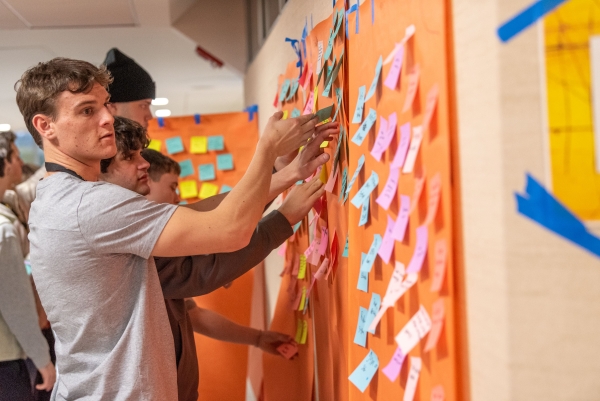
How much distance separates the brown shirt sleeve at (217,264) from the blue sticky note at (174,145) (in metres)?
1.76

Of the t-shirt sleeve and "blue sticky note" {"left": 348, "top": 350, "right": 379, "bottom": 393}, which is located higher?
the t-shirt sleeve

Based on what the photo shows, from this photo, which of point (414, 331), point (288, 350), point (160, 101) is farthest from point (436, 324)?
point (160, 101)

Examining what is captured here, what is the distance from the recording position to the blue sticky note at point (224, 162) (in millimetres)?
3414

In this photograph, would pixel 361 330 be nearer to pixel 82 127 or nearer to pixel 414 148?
pixel 414 148

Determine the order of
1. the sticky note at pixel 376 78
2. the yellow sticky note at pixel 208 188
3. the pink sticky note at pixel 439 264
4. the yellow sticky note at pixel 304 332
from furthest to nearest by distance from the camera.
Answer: the yellow sticky note at pixel 208 188 → the yellow sticky note at pixel 304 332 → the sticky note at pixel 376 78 → the pink sticky note at pixel 439 264

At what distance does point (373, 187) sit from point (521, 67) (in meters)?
0.51

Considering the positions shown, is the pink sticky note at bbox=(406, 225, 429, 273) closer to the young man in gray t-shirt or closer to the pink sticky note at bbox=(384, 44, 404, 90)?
the pink sticky note at bbox=(384, 44, 404, 90)

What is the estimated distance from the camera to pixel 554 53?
748 mm

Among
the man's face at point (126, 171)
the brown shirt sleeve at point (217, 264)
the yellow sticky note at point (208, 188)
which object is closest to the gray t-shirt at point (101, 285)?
the brown shirt sleeve at point (217, 264)

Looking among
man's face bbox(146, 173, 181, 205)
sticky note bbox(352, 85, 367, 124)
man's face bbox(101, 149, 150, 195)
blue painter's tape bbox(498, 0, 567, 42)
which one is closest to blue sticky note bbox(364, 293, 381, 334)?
sticky note bbox(352, 85, 367, 124)

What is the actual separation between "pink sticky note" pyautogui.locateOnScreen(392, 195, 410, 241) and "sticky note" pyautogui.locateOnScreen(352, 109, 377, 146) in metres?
0.22

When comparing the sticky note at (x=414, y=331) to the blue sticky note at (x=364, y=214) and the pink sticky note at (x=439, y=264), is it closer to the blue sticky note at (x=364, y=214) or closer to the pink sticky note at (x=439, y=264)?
the pink sticky note at (x=439, y=264)

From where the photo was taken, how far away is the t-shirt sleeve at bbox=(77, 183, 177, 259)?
1.33 metres

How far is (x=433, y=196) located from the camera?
37.5 inches
